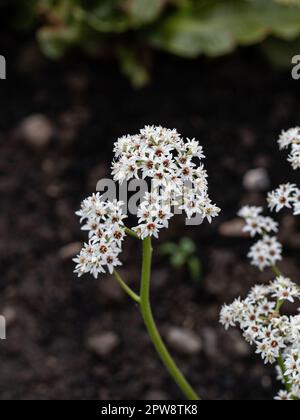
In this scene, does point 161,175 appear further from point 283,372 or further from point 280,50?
point 280,50

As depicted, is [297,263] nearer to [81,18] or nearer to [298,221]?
[298,221]

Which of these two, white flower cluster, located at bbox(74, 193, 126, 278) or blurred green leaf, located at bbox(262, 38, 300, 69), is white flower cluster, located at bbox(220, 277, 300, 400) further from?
blurred green leaf, located at bbox(262, 38, 300, 69)

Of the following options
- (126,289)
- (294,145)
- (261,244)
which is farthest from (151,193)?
(261,244)

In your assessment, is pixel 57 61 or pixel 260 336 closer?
pixel 260 336

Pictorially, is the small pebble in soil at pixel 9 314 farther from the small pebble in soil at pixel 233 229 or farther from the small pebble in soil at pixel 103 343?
the small pebble in soil at pixel 233 229

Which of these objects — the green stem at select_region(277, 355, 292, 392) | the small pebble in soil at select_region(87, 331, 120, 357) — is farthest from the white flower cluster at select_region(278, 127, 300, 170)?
the small pebble in soil at select_region(87, 331, 120, 357)
